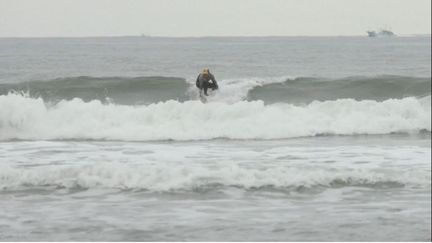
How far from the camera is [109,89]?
23.1 m

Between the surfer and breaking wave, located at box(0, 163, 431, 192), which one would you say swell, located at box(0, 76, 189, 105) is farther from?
breaking wave, located at box(0, 163, 431, 192)

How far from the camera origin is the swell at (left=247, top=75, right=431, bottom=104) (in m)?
20.5

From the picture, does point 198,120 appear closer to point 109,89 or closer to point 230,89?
point 230,89

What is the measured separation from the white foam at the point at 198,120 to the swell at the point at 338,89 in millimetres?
2748

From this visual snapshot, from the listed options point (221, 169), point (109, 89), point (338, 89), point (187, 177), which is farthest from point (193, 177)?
point (109, 89)

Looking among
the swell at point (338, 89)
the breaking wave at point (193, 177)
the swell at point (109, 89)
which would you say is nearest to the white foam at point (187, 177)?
the breaking wave at point (193, 177)

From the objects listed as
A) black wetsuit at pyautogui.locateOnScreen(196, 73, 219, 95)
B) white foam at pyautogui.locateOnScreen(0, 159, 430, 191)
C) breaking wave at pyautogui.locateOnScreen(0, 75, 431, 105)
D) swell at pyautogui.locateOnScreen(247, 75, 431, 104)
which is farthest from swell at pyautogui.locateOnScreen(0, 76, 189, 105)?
white foam at pyautogui.locateOnScreen(0, 159, 430, 191)

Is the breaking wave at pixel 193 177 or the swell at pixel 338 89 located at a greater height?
the swell at pixel 338 89

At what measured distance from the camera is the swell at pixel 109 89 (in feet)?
71.6

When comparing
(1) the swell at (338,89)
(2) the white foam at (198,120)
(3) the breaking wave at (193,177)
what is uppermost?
(1) the swell at (338,89)

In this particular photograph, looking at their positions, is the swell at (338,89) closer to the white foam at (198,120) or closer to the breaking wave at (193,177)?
the white foam at (198,120)

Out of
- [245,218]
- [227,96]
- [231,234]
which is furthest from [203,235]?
[227,96]

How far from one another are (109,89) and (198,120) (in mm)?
6931

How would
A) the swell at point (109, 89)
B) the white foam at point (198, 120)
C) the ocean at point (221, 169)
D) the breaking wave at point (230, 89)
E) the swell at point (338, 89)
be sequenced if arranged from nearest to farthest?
the ocean at point (221, 169)
the white foam at point (198, 120)
the swell at point (338, 89)
the breaking wave at point (230, 89)
the swell at point (109, 89)
